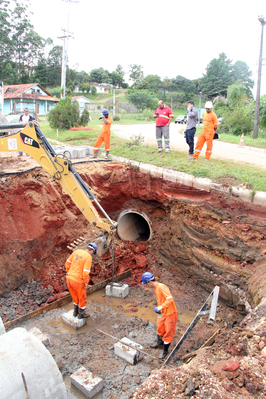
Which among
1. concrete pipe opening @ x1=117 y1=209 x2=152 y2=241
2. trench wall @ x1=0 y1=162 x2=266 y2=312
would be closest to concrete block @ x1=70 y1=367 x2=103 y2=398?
trench wall @ x1=0 y1=162 x2=266 y2=312

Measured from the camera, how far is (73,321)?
585cm

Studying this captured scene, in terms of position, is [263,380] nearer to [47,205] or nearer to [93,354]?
[93,354]

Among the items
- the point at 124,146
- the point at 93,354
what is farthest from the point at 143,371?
the point at 124,146

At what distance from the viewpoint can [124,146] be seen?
11.4 m

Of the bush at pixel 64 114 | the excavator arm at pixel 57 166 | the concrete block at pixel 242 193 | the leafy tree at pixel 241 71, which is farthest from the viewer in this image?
the leafy tree at pixel 241 71

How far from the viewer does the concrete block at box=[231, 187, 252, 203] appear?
6902 millimetres

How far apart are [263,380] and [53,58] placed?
62929 mm

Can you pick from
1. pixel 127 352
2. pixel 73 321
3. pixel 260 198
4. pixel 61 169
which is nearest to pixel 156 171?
pixel 260 198

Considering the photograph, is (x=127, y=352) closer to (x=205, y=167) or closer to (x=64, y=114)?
(x=205, y=167)

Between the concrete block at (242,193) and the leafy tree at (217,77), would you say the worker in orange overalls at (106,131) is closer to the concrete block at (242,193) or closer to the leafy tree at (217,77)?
the concrete block at (242,193)

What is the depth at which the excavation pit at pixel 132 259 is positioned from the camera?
19.1 feet

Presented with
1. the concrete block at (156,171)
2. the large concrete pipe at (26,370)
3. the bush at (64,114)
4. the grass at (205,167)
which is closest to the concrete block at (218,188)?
the grass at (205,167)

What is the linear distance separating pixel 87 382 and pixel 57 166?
158 inches

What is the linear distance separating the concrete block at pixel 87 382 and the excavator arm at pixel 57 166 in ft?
7.56
